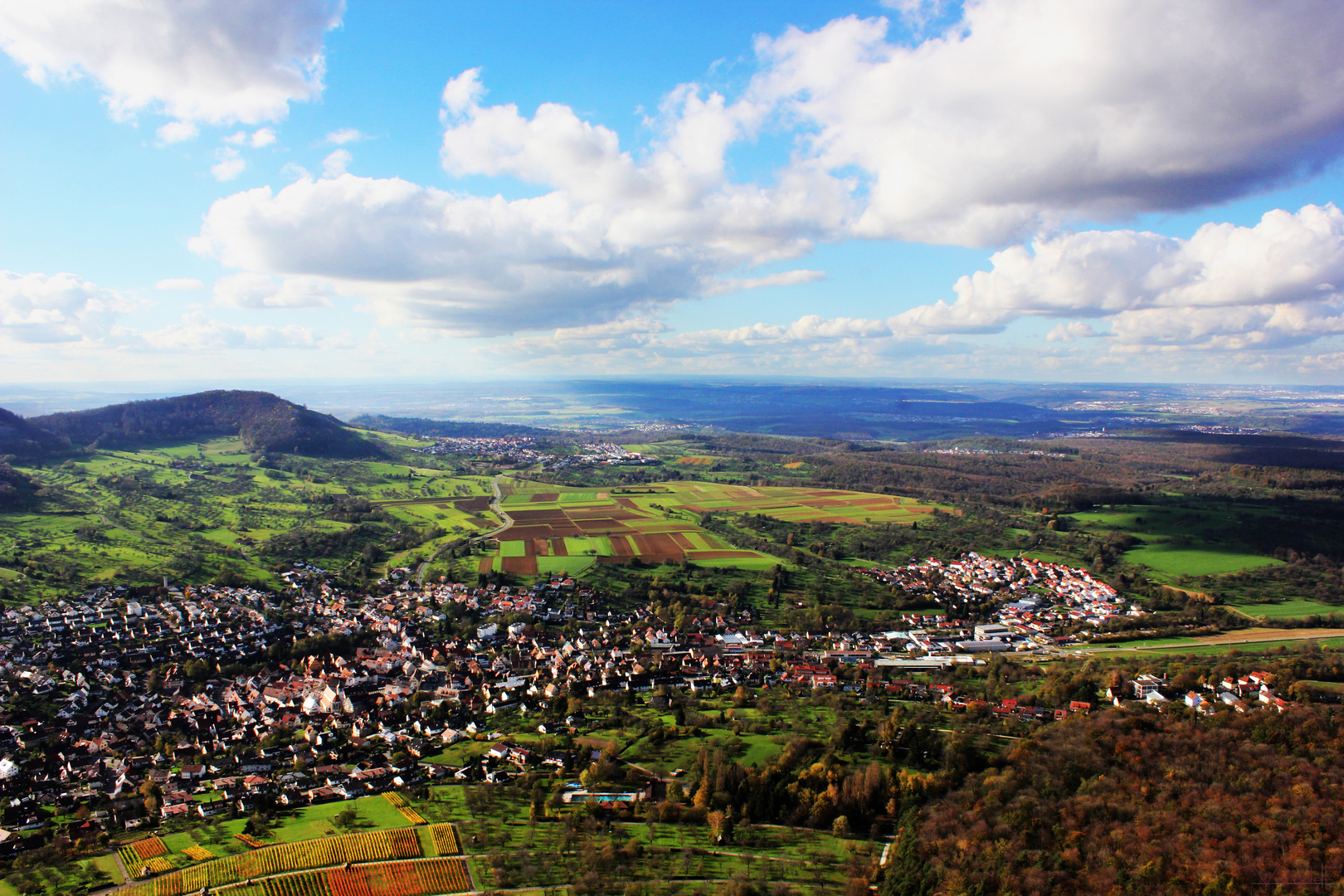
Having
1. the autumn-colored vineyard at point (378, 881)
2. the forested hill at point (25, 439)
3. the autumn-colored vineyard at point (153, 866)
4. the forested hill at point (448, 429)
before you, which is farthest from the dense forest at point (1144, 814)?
the forested hill at point (448, 429)

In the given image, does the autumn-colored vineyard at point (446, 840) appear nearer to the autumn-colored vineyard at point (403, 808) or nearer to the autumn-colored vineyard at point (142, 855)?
the autumn-colored vineyard at point (403, 808)

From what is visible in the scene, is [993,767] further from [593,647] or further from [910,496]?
[910,496]

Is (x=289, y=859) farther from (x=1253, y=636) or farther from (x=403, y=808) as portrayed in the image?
(x=1253, y=636)

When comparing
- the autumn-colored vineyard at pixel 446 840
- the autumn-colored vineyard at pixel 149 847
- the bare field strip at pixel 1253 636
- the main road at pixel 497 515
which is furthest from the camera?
the main road at pixel 497 515

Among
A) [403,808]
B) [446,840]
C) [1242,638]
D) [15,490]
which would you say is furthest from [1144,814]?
[15,490]

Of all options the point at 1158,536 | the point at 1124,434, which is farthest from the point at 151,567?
the point at 1124,434

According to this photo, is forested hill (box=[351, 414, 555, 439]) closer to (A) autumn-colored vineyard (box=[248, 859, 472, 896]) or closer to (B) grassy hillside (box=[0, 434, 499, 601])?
(B) grassy hillside (box=[0, 434, 499, 601])
